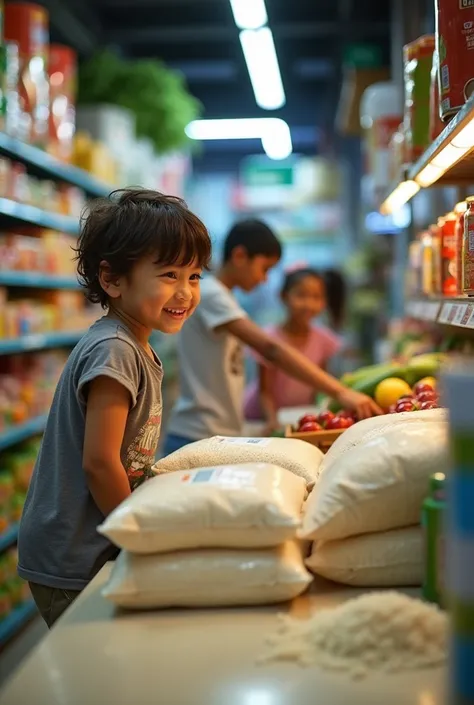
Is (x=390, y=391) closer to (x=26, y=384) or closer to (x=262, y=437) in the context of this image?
(x=262, y=437)

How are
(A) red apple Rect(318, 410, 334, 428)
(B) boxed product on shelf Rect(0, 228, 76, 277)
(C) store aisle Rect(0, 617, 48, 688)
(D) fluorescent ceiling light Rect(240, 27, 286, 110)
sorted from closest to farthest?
(A) red apple Rect(318, 410, 334, 428) → (C) store aisle Rect(0, 617, 48, 688) → (B) boxed product on shelf Rect(0, 228, 76, 277) → (D) fluorescent ceiling light Rect(240, 27, 286, 110)

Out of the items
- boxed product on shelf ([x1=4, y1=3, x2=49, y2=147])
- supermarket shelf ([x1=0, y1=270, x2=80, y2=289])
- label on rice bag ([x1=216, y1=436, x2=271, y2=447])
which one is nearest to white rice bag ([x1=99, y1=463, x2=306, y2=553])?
label on rice bag ([x1=216, y1=436, x2=271, y2=447])

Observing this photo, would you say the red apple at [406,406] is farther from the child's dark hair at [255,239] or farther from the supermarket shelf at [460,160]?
the child's dark hair at [255,239]

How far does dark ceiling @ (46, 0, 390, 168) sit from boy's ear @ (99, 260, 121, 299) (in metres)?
7.12

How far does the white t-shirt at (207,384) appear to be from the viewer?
12.7ft

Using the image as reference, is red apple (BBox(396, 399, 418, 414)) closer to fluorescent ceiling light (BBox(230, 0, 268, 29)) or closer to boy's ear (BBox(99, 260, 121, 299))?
boy's ear (BBox(99, 260, 121, 299))

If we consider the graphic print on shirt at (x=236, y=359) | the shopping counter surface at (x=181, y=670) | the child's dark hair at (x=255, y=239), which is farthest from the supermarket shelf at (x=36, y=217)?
the shopping counter surface at (x=181, y=670)

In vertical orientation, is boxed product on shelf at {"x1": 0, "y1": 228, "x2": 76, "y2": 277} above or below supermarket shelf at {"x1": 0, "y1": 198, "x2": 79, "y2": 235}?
below

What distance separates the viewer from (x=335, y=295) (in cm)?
755

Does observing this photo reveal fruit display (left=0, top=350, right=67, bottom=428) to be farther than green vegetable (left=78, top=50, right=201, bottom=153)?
No

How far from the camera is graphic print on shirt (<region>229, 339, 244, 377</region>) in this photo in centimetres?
395

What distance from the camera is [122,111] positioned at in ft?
26.6

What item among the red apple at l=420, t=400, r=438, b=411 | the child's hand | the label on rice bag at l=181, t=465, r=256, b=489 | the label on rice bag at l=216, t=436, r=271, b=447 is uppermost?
the red apple at l=420, t=400, r=438, b=411

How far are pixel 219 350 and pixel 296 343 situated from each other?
1478 millimetres
